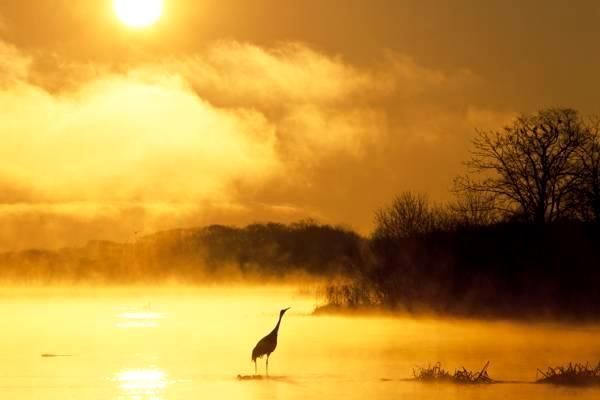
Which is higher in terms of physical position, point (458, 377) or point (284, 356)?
point (284, 356)

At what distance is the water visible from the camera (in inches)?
720

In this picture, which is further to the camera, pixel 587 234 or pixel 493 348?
pixel 587 234

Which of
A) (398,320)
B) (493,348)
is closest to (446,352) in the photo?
(493,348)

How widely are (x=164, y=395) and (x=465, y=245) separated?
1003 inches

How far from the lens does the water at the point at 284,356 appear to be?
1830 cm

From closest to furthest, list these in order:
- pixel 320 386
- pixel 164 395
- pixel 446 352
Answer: pixel 164 395, pixel 320 386, pixel 446 352

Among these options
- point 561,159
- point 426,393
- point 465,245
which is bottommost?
point 426,393

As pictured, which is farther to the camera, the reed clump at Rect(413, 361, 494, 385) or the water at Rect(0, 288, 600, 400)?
the reed clump at Rect(413, 361, 494, 385)

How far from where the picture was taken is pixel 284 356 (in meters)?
26.6

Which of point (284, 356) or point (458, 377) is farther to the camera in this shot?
point (284, 356)

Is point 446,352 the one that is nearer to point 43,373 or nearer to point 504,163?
point 43,373

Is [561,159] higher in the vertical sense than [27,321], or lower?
higher

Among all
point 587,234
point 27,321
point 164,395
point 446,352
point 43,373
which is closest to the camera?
point 164,395

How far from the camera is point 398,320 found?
41844mm
